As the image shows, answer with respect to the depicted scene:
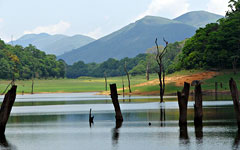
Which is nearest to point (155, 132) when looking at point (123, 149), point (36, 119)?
point (123, 149)

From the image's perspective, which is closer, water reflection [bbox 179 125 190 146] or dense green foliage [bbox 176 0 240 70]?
water reflection [bbox 179 125 190 146]

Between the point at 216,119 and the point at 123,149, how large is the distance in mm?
18870

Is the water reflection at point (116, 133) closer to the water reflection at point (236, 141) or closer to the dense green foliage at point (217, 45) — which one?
the water reflection at point (236, 141)

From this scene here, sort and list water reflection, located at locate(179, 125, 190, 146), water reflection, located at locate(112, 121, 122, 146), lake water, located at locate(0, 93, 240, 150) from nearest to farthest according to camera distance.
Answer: lake water, located at locate(0, 93, 240, 150), water reflection, located at locate(179, 125, 190, 146), water reflection, located at locate(112, 121, 122, 146)

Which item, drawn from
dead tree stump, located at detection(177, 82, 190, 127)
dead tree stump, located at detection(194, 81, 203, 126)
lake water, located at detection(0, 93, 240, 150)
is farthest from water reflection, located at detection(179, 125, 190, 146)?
dead tree stump, located at detection(194, 81, 203, 126)

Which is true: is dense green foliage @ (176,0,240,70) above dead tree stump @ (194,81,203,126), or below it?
above

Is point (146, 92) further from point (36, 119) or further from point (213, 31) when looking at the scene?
point (36, 119)

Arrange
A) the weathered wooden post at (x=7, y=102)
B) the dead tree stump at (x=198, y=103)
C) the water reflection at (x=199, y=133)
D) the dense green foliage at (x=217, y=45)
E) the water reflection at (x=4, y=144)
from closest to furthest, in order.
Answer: the water reflection at (x=4, y=144) → the water reflection at (x=199, y=133) → the weathered wooden post at (x=7, y=102) → the dead tree stump at (x=198, y=103) → the dense green foliage at (x=217, y=45)

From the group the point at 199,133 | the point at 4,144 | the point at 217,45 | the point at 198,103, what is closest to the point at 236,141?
the point at 199,133

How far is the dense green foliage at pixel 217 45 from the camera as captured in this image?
374ft

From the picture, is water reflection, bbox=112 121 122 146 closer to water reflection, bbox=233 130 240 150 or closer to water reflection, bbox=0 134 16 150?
water reflection, bbox=0 134 16 150

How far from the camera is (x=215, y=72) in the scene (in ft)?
385

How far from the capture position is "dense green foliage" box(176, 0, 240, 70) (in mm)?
114000

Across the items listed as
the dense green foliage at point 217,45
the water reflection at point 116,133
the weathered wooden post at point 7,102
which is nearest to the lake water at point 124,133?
the water reflection at point 116,133
